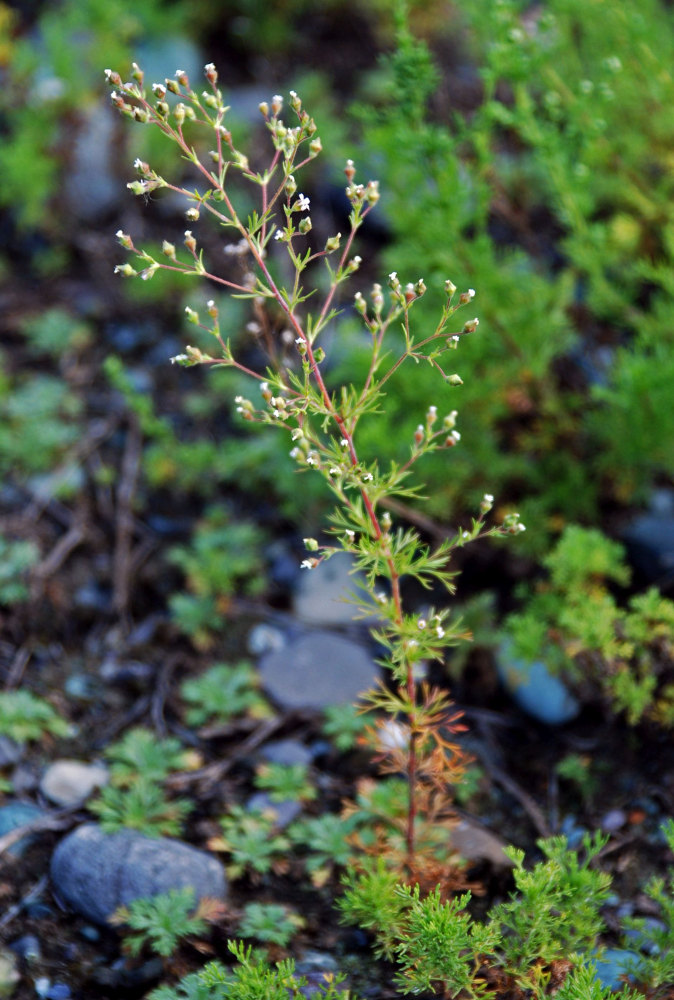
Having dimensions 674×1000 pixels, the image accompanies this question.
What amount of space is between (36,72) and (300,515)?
10.2ft

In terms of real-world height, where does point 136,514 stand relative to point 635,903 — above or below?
below

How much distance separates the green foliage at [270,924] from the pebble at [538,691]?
3.59 ft

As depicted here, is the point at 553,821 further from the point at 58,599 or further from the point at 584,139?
the point at 584,139

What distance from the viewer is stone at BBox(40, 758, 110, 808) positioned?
288 cm

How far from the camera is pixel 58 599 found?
11.6 feet

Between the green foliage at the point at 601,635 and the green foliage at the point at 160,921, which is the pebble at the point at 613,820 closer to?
the green foliage at the point at 601,635

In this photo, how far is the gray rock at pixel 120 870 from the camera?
8.33ft

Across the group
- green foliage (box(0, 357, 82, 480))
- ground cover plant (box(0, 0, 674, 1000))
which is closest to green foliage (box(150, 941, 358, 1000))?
ground cover plant (box(0, 0, 674, 1000))

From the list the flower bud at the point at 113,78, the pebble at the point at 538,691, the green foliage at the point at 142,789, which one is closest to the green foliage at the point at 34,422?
the green foliage at the point at 142,789

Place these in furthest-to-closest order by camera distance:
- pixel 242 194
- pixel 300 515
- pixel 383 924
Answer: pixel 242 194
pixel 300 515
pixel 383 924

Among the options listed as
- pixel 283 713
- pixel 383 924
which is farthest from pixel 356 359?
pixel 383 924

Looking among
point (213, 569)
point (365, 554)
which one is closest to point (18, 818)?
point (213, 569)

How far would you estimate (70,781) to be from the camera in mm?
2906

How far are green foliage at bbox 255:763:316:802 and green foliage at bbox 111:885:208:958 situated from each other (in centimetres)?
47
